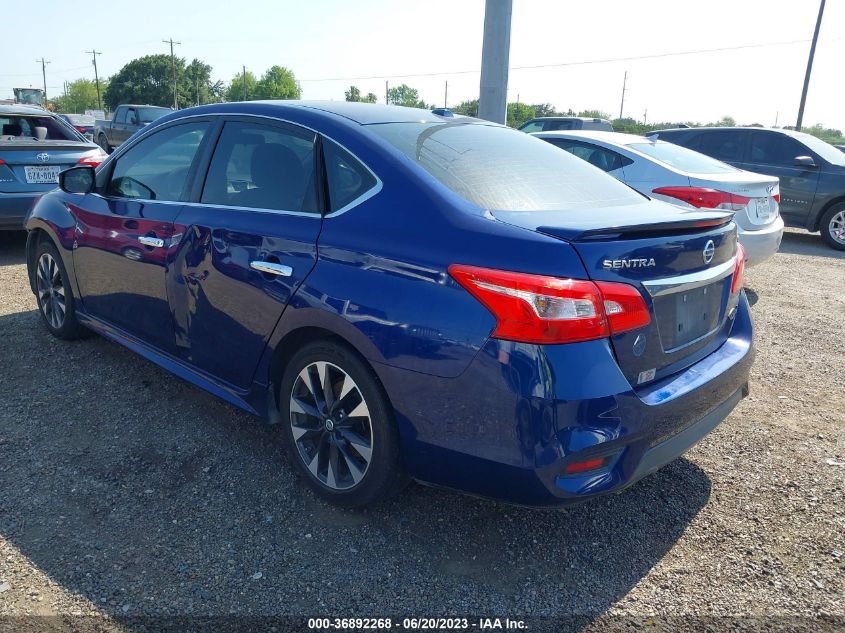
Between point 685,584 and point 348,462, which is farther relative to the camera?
point 348,462

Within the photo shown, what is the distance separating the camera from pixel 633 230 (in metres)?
2.28

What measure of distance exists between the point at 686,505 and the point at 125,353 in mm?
3657

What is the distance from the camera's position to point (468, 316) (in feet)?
7.15

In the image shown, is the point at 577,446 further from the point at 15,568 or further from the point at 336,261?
the point at 15,568

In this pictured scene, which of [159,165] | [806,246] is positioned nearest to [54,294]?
[159,165]

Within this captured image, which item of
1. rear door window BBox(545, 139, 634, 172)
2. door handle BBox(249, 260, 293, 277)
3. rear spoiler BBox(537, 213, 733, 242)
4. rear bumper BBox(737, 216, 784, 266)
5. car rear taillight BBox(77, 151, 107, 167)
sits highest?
rear door window BBox(545, 139, 634, 172)

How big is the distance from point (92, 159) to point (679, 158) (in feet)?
20.9

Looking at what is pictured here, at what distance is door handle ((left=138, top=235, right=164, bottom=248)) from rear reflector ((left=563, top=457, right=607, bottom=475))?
2.34 metres

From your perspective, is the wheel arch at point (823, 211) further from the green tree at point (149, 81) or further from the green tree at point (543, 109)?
the green tree at point (149, 81)

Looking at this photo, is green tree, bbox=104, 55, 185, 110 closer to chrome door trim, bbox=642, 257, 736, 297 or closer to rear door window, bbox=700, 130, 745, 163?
rear door window, bbox=700, 130, 745, 163

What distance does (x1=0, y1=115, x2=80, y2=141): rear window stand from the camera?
7.79 m

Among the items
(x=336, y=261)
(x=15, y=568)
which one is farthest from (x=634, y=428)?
(x=15, y=568)

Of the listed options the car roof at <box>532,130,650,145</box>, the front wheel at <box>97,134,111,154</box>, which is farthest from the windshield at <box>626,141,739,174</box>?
the front wheel at <box>97,134,111,154</box>

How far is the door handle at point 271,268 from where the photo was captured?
273 cm
